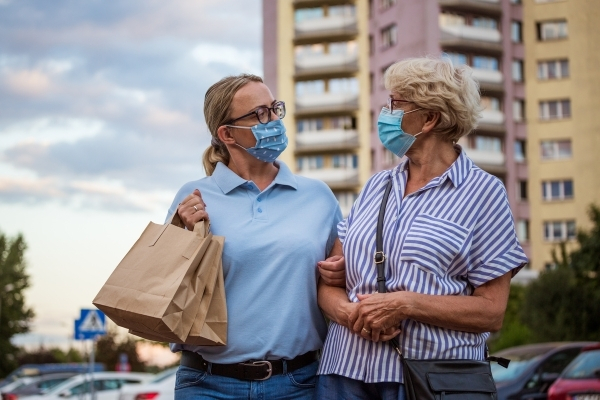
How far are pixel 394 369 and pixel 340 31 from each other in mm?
59457

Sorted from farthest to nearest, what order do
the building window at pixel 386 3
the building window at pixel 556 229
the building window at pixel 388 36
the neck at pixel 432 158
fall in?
the building window at pixel 386 3 < the building window at pixel 388 36 < the building window at pixel 556 229 < the neck at pixel 432 158

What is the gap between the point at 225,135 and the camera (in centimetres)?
473

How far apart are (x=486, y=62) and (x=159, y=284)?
5646 centimetres

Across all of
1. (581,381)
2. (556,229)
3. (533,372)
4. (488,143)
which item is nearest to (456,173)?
(581,381)

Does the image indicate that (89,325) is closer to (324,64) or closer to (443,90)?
(443,90)

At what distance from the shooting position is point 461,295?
151 inches

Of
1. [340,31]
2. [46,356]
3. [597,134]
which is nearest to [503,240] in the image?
[597,134]

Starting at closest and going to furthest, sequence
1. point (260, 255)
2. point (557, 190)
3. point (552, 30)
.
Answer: point (260, 255)
point (557, 190)
point (552, 30)

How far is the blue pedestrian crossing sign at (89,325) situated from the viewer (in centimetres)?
2328

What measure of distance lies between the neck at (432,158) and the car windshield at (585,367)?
8.20 metres

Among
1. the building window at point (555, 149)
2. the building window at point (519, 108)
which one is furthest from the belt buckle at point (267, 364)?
the building window at point (519, 108)

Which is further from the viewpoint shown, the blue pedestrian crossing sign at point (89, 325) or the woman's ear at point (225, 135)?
the blue pedestrian crossing sign at point (89, 325)

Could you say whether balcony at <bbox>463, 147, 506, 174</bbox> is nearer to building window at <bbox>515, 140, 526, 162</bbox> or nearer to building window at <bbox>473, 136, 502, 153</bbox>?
building window at <bbox>473, 136, 502, 153</bbox>

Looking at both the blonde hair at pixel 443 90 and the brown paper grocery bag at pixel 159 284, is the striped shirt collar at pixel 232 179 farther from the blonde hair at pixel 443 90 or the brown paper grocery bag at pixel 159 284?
the blonde hair at pixel 443 90
